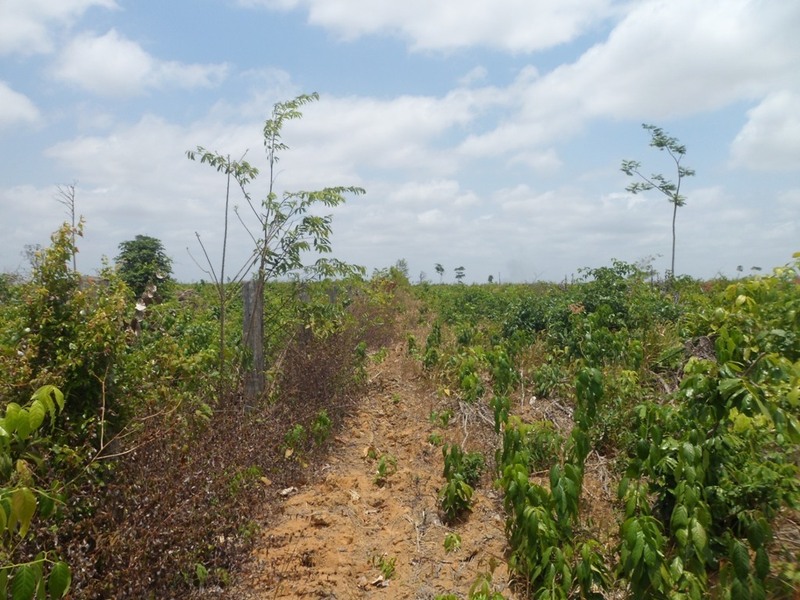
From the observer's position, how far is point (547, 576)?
3412mm

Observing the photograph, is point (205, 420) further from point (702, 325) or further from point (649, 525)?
point (702, 325)

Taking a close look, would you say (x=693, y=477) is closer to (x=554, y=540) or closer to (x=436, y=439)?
(x=554, y=540)

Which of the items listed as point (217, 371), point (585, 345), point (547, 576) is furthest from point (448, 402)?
point (547, 576)

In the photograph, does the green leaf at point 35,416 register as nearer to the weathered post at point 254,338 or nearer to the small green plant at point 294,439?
the small green plant at point 294,439

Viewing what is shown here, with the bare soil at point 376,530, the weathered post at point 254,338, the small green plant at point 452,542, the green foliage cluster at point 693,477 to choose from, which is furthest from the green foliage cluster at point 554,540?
the weathered post at point 254,338

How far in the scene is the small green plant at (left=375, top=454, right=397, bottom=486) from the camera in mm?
5785

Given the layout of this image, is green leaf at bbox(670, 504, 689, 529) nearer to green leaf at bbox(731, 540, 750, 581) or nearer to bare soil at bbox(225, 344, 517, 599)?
green leaf at bbox(731, 540, 750, 581)

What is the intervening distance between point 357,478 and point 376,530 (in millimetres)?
1062

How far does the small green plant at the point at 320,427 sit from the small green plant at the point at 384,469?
613mm

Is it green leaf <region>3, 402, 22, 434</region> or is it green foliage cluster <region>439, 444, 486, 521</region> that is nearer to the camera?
green leaf <region>3, 402, 22, 434</region>

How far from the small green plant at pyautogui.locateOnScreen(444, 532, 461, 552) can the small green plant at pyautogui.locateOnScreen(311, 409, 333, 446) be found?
88.0 inches

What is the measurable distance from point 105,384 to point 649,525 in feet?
A: 9.86

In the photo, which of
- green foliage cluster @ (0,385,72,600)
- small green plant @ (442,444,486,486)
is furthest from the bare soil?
green foliage cluster @ (0,385,72,600)

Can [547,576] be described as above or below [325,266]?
below
